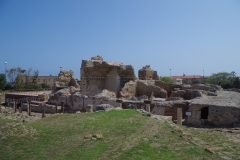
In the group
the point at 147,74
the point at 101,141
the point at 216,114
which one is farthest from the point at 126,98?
the point at 101,141

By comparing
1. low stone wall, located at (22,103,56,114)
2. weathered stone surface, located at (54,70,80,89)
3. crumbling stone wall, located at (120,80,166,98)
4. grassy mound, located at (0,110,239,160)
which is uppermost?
weathered stone surface, located at (54,70,80,89)

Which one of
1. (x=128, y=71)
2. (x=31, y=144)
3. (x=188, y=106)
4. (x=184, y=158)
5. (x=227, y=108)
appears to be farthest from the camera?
(x=128, y=71)

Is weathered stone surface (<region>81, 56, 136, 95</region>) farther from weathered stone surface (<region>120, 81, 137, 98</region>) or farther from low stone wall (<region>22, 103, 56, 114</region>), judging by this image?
low stone wall (<region>22, 103, 56, 114</region>)

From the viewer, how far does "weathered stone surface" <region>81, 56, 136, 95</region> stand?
22.8 metres

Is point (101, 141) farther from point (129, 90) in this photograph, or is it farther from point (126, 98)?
point (129, 90)

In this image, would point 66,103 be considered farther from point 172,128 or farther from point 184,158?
point 184,158

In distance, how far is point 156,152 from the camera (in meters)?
6.79

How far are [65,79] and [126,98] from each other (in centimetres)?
1019

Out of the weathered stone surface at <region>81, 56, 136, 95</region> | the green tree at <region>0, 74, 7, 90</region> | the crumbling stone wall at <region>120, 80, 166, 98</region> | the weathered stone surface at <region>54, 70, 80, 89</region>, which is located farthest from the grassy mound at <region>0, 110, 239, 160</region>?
the green tree at <region>0, 74, 7, 90</region>

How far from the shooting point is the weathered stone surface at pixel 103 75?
896 inches

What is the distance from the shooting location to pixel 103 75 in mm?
24016

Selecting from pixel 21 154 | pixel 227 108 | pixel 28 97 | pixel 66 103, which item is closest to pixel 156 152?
pixel 21 154

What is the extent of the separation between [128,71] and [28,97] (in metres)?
10.5

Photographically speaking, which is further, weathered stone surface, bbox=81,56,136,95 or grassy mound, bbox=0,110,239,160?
weathered stone surface, bbox=81,56,136,95
